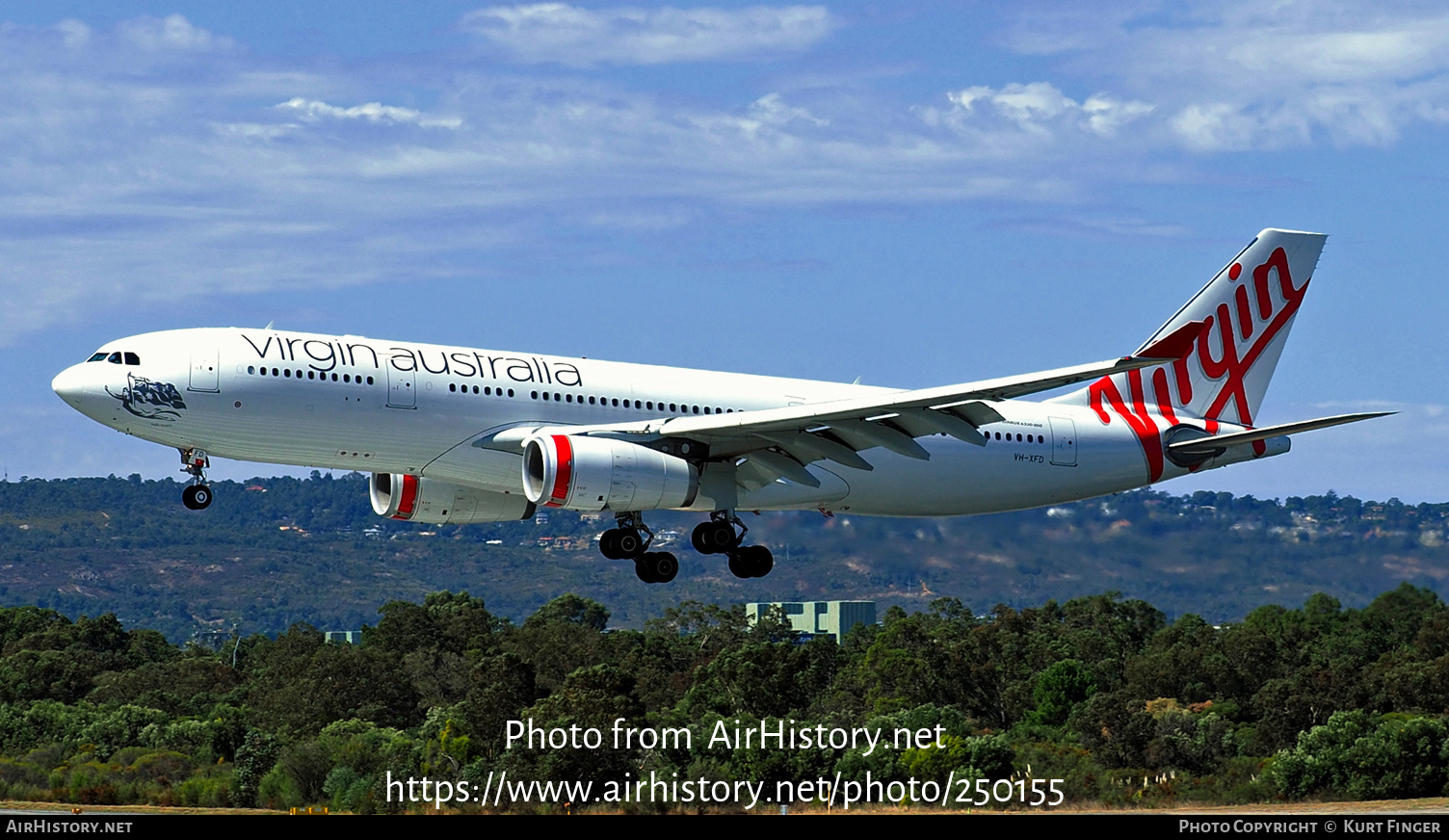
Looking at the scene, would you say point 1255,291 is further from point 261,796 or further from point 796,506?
point 261,796

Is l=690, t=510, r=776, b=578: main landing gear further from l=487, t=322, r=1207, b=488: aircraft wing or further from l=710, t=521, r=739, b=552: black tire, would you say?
l=487, t=322, r=1207, b=488: aircraft wing

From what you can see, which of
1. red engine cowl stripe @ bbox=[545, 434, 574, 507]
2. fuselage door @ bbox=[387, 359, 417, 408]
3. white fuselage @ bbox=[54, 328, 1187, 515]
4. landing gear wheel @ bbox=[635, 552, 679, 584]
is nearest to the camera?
white fuselage @ bbox=[54, 328, 1187, 515]

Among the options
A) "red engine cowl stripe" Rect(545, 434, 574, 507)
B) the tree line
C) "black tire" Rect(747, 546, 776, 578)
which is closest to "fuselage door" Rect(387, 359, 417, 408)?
"red engine cowl stripe" Rect(545, 434, 574, 507)

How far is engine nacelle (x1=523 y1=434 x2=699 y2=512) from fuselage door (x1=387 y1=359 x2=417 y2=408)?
2.62m

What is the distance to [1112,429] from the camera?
4566cm

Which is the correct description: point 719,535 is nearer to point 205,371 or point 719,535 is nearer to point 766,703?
point 205,371

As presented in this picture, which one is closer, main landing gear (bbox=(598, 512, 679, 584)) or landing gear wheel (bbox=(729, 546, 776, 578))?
main landing gear (bbox=(598, 512, 679, 584))

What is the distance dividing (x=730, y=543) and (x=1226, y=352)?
15456 millimetres

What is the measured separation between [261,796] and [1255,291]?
45.1 meters

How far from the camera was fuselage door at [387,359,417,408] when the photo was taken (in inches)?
1495

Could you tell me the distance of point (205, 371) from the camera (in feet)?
121

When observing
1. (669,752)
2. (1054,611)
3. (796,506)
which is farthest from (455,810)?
(1054,611)

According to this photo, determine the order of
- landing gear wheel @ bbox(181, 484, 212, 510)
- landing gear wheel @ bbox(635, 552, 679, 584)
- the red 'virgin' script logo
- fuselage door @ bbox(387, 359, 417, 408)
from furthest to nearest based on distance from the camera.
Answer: the red 'virgin' script logo < landing gear wheel @ bbox(635, 552, 679, 584) < fuselage door @ bbox(387, 359, 417, 408) < landing gear wheel @ bbox(181, 484, 212, 510)

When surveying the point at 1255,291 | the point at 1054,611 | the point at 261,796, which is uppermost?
the point at 1255,291
